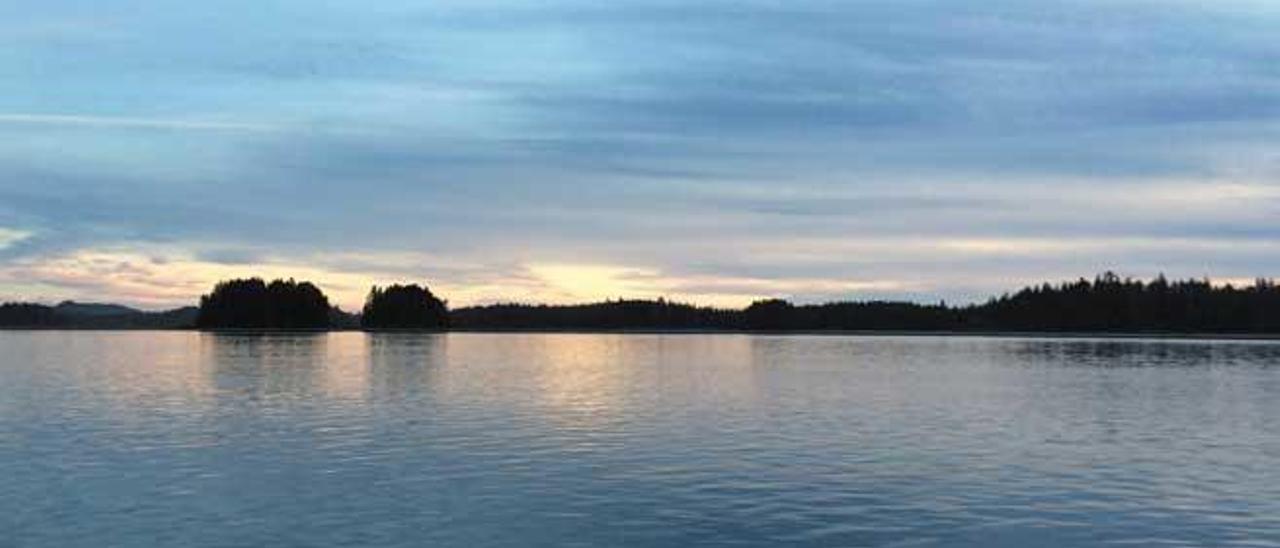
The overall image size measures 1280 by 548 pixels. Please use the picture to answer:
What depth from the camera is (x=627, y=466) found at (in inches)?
1604

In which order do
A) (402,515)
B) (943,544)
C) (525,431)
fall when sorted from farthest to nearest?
1. (525,431)
2. (402,515)
3. (943,544)

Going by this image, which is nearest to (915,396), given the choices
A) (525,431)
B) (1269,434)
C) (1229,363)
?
(1269,434)

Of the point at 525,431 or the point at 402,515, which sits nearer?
the point at 402,515

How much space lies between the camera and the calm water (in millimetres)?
29750

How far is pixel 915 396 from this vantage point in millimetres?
75375

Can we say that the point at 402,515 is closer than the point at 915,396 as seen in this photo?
Yes

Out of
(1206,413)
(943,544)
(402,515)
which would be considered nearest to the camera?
(943,544)

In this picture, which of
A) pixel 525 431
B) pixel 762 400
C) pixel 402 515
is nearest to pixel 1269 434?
pixel 762 400

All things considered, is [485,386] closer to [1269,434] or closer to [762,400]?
[762,400]

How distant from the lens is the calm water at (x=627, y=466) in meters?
29.8

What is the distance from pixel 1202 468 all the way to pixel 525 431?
983 inches

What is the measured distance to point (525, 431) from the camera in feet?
171

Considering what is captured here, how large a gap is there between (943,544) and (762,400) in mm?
43373

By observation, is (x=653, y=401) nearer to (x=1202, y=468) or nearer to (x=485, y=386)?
(x=485, y=386)
